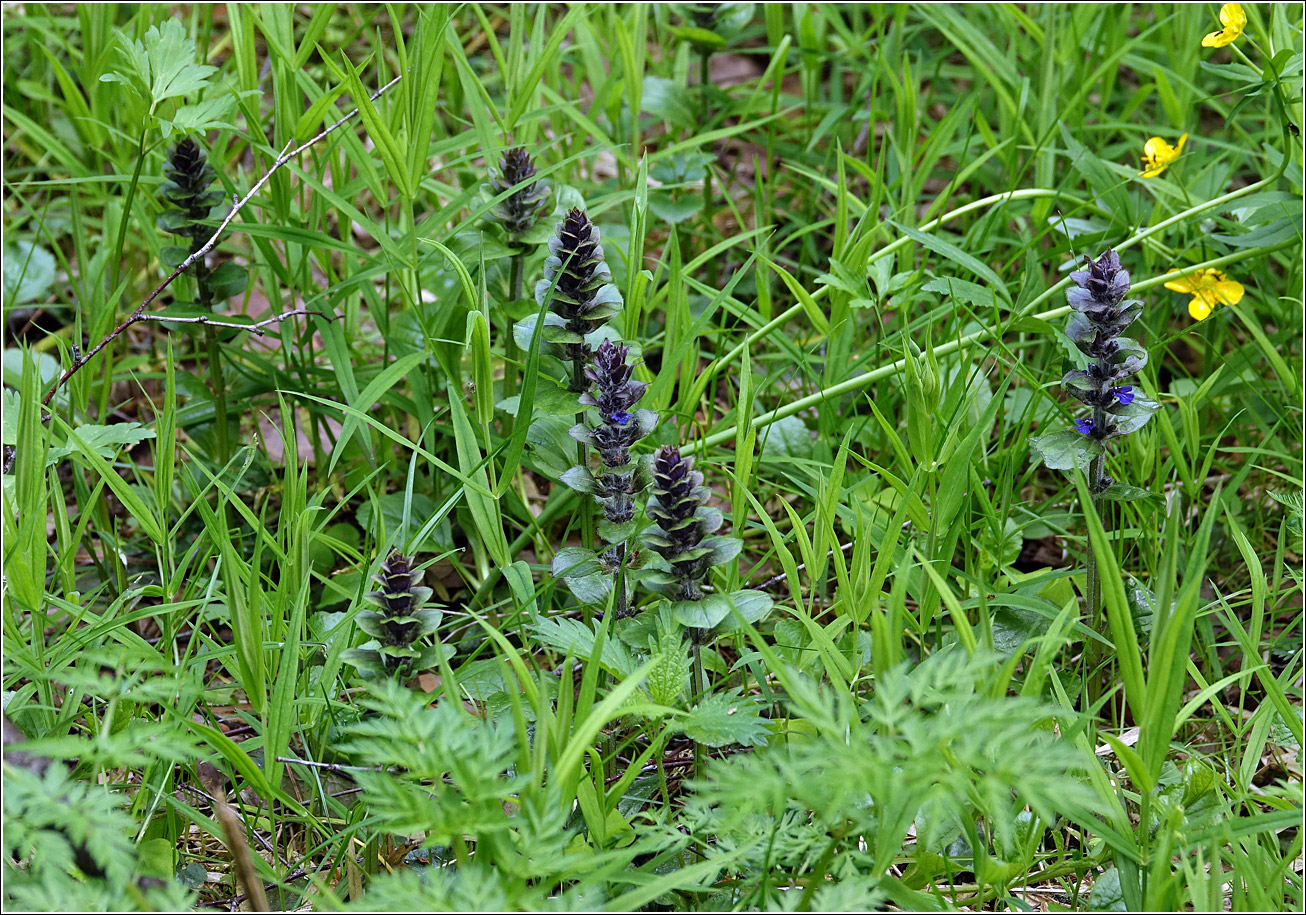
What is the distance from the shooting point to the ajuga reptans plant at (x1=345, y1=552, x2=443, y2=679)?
1.59 metres

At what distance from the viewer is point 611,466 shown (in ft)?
5.67

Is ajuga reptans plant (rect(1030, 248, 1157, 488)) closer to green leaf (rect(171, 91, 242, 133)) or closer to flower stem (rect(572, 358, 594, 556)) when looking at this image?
flower stem (rect(572, 358, 594, 556))

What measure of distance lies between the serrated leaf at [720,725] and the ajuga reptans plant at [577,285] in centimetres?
62

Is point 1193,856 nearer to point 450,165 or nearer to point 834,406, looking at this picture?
point 834,406

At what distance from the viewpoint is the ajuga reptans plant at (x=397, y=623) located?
1590mm

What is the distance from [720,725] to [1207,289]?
147cm

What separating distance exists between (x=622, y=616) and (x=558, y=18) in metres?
2.59

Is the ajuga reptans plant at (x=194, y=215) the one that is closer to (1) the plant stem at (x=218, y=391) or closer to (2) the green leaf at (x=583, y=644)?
(1) the plant stem at (x=218, y=391)

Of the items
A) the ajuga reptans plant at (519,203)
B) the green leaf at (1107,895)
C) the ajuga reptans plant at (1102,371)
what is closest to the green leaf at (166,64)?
the ajuga reptans plant at (519,203)

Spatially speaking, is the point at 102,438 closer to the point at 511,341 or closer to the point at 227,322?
the point at 227,322

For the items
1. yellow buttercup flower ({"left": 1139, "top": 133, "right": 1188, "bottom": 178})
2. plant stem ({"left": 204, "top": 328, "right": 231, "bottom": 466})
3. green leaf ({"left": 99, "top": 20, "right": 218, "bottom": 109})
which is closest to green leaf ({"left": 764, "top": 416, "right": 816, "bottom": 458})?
yellow buttercup flower ({"left": 1139, "top": 133, "right": 1188, "bottom": 178})

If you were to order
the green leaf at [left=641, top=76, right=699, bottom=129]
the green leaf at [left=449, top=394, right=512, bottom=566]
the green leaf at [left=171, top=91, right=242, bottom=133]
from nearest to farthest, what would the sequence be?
the green leaf at [left=449, top=394, right=512, bottom=566], the green leaf at [left=171, top=91, right=242, bottom=133], the green leaf at [left=641, top=76, right=699, bottom=129]

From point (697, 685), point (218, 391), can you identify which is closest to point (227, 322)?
point (218, 391)

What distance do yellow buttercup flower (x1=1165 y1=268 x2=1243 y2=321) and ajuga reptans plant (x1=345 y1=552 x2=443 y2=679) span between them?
1.57 meters
